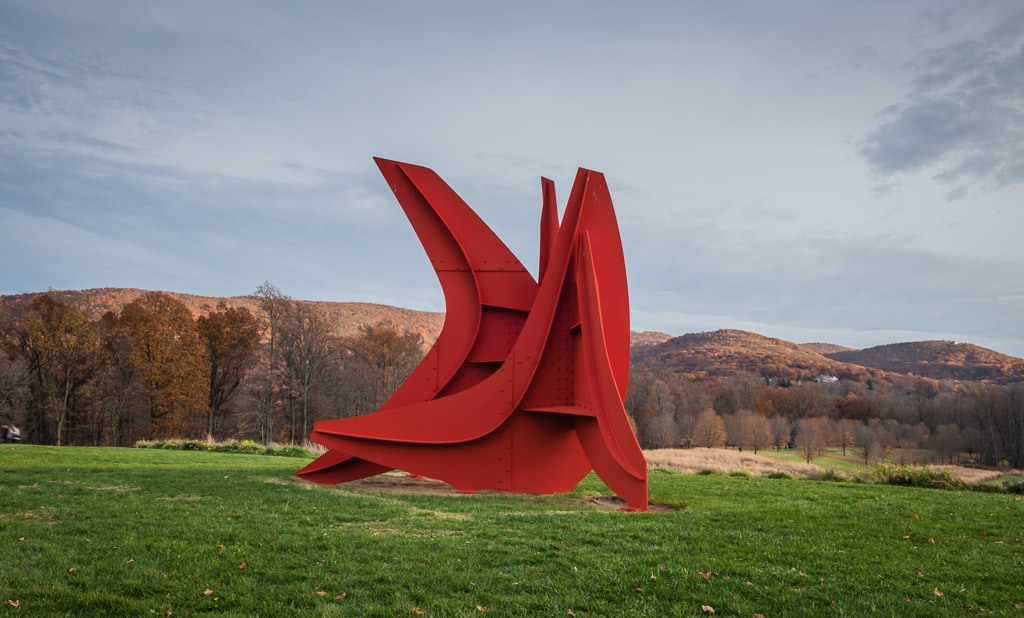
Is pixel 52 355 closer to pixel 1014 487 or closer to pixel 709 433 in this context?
pixel 1014 487

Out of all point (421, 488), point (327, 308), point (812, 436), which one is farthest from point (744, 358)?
point (421, 488)

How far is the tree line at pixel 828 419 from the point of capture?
58.1 m

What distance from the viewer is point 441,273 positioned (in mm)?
12898

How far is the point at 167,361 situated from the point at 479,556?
33.5 meters

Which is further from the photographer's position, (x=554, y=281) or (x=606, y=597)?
(x=554, y=281)

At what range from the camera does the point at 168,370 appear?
110 ft

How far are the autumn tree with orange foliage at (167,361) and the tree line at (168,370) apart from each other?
6cm

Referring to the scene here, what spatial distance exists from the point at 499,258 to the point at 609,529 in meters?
6.85

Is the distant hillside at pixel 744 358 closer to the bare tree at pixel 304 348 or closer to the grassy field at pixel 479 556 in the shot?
the bare tree at pixel 304 348

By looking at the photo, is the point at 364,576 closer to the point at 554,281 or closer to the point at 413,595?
the point at 413,595

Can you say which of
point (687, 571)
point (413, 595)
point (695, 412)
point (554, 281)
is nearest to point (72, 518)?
point (413, 595)

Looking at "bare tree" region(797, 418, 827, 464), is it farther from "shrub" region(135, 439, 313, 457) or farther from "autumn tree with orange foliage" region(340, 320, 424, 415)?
"shrub" region(135, 439, 313, 457)

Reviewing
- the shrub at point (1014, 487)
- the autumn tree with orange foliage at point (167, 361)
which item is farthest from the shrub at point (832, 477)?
the autumn tree with orange foliage at point (167, 361)

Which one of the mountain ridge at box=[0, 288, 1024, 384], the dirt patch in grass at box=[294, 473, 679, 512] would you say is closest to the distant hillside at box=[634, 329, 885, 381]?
the mountain ridge at box=[0, 288, 1024, 384]
